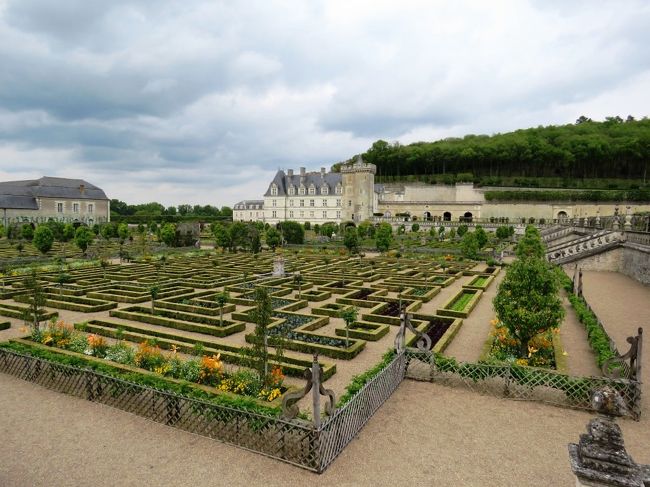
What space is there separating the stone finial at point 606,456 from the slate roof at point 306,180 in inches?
2820

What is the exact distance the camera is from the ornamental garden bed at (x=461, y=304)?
15.9 meters

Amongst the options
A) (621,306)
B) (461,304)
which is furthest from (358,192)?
(621,306)

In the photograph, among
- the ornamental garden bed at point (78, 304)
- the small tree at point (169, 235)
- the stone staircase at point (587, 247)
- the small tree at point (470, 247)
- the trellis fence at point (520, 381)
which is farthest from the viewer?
the small tree at point (169, 235)

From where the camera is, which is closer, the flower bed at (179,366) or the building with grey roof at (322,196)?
the flower bed at (179,366)

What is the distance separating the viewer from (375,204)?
77.7m

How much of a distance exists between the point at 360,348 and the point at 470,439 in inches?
200

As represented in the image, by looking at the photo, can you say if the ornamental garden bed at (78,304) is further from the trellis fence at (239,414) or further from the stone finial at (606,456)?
the stone finial at (606,456)

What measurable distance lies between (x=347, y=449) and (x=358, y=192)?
66.3 meters

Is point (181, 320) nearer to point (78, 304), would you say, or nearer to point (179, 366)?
point (78, 304)

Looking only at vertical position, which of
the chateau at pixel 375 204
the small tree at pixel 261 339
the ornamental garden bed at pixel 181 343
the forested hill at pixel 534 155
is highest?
the forested hill at pixel 534 155

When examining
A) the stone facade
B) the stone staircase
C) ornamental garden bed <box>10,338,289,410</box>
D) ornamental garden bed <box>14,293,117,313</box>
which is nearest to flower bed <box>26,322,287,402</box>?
ornamental garden bed <box>10,338,289,410</box>

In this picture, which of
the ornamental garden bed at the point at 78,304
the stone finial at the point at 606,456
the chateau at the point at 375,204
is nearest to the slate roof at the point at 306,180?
the chateau at the point at 375,204

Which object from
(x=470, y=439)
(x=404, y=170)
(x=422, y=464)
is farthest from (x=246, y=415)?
(x=404, y=170)

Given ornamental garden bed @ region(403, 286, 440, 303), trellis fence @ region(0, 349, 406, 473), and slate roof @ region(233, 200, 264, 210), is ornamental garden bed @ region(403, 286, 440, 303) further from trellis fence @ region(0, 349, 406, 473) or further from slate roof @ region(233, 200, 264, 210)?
slate roof @ region(233, 200, 264, 210)
